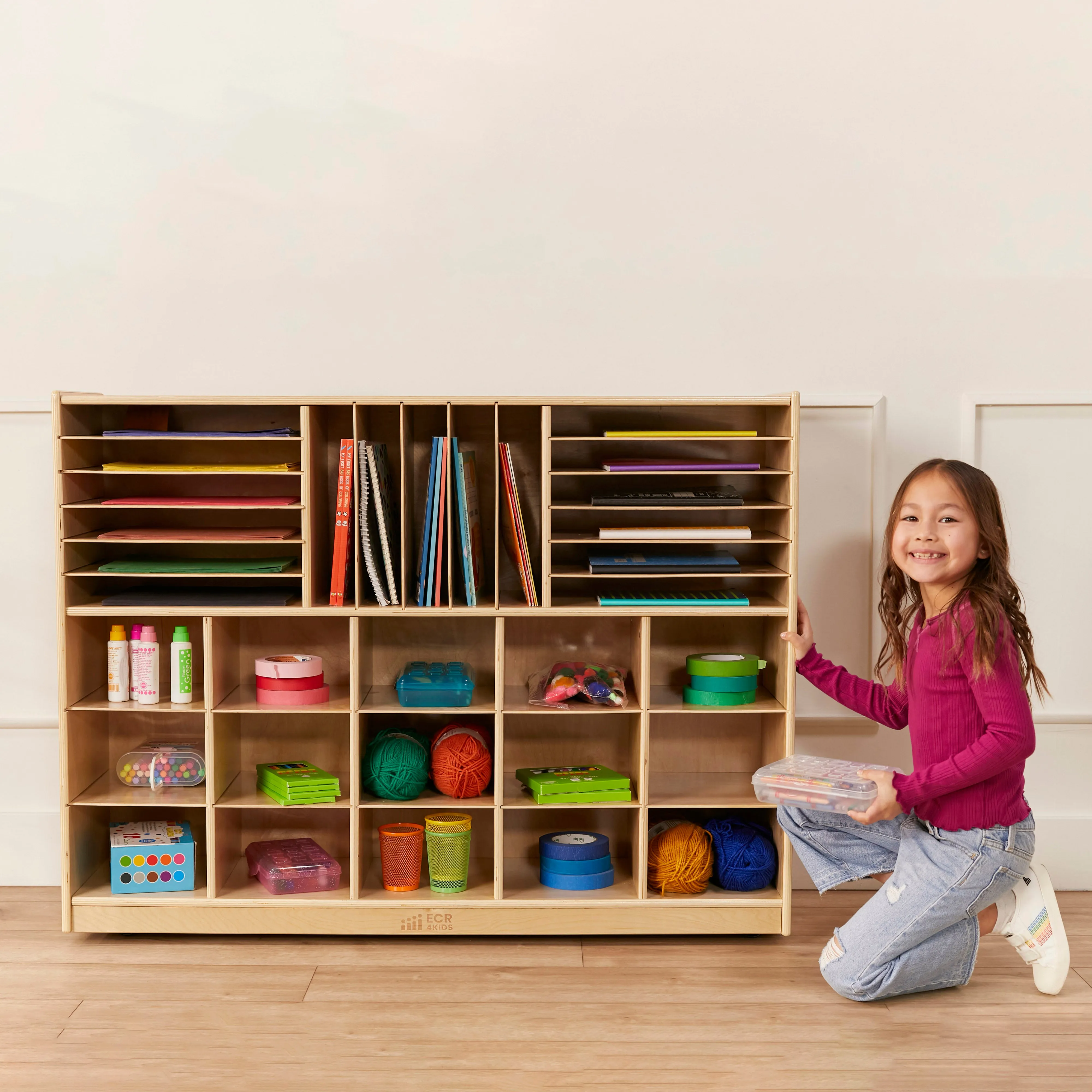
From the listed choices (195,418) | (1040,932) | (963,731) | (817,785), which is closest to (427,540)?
(195,418)

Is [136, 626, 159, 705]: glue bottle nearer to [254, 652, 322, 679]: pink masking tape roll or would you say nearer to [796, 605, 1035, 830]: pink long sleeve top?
[254, 652, 322, 679]: pink masking tape roll

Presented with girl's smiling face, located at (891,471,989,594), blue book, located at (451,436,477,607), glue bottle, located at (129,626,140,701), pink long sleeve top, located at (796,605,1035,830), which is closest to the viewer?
pink long sleeve top, located at (796,605,1035,830)

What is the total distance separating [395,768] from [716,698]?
75cm

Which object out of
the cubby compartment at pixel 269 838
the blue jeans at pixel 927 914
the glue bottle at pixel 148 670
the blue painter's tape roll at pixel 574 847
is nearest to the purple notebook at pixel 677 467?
the blue jeans at pixel 927 914

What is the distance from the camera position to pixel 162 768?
98.5 inches

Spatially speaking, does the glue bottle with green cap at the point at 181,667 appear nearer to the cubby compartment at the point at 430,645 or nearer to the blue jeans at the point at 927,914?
the cubby compartment at the point at 430,645

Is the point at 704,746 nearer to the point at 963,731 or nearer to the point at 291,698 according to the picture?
the point at 963,731

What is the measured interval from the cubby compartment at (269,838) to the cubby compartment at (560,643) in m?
0.55

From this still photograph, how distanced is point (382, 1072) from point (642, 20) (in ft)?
7.84

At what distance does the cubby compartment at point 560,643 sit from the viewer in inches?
106

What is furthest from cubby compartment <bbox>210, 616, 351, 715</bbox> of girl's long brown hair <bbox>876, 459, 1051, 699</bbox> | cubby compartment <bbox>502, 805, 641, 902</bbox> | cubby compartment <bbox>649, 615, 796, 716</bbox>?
girl's long brown hair <bbox>876, 459, 1051, 699</bbox>

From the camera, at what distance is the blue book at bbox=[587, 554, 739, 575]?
2.38 metres

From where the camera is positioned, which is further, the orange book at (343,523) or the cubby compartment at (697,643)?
the cubby compartment at (697,643)

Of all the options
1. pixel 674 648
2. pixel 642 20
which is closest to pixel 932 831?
pixel 674 648
